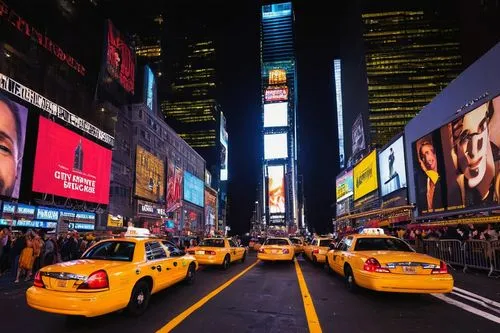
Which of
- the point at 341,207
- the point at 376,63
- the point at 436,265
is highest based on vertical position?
the point at 376,63

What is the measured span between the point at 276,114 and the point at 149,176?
123648 millimetres

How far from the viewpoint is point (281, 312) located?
7199 mm

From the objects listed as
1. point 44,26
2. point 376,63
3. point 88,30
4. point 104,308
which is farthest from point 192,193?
point 104,308

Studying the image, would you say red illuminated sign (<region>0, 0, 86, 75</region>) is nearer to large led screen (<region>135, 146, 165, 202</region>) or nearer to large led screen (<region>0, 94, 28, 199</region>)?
large led screen (<region>0, 94, 28, 199</region>)

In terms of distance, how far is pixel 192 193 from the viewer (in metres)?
82.5

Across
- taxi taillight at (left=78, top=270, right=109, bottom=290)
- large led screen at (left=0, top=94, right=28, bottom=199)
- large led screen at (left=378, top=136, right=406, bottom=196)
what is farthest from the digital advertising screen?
taxi taillight at (left=78, top=270, right=109, bottom=290)

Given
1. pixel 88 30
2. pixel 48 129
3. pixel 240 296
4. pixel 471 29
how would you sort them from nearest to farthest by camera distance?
pixel 240 296 < pixel 48 129 < pixel 88 30 < pixel 471 29

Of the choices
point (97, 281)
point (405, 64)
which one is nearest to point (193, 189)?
point (405, 64)

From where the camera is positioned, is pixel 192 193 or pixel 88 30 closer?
pixel 88 30

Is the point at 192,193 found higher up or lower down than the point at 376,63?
lower down

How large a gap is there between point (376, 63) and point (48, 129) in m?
103

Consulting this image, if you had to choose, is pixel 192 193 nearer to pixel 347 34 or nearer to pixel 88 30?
pixel 88 30

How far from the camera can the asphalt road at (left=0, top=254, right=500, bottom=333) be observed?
240 inches

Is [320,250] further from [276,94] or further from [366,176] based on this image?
[276,94]
